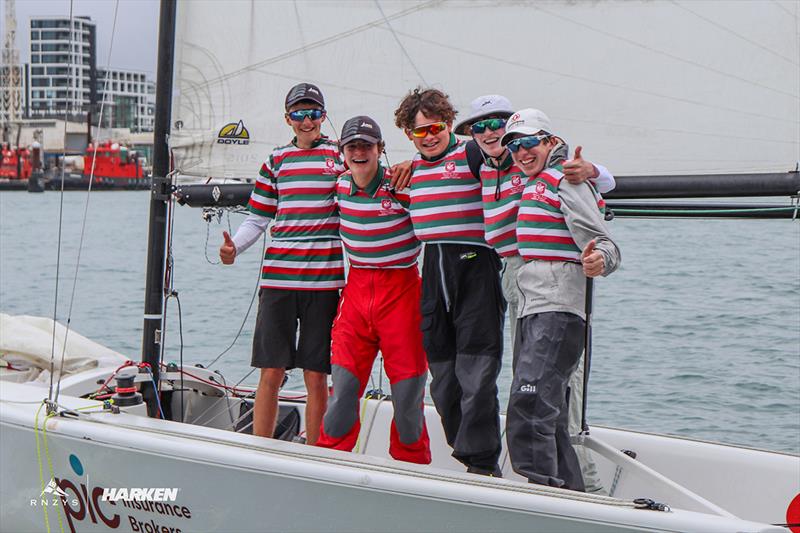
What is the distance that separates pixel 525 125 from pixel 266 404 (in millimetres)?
1469

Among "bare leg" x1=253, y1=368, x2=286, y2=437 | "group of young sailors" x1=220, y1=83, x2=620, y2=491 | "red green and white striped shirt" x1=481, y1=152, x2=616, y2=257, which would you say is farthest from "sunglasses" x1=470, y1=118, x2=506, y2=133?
"bare leg" x1=253, y1=368, x2=286, y2=437

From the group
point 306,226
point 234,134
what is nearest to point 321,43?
point 234,134

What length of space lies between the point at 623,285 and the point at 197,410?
9.59m

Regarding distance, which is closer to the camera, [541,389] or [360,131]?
[541,389]

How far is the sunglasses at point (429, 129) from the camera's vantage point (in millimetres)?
3463

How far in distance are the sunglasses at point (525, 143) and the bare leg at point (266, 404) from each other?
1262 millimetres

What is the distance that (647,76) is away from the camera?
159 inches

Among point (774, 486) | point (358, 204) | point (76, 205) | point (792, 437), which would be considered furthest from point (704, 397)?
point (76, 205)

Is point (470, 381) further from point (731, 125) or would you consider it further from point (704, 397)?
point (704, 397)

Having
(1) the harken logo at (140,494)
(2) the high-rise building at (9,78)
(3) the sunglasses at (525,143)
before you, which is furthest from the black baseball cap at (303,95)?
(2) the high-rise building at (9,78)

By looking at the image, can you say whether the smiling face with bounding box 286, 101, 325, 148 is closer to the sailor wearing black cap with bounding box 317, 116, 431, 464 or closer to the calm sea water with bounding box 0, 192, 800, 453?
the sailor wearing black cap with bounding box 317, 116, 431, 464

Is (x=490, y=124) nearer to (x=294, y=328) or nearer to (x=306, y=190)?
(x=306, y=190)

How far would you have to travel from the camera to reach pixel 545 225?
3172 millimetres

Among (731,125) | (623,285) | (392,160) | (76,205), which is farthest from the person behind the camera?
(76,205)
